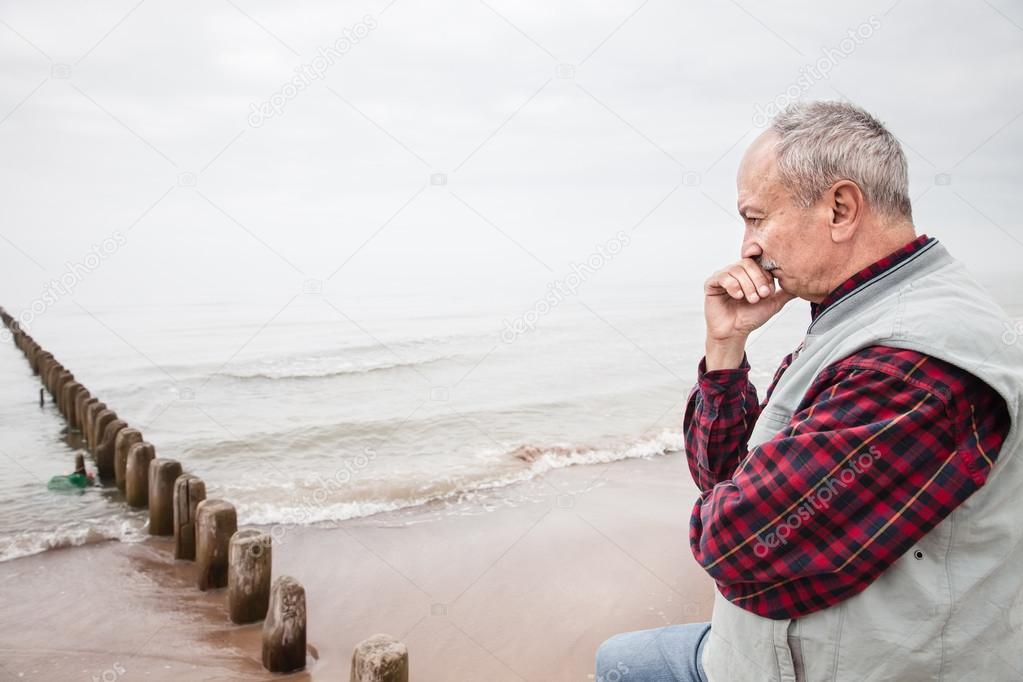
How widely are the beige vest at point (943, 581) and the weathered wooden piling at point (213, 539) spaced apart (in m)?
5.73

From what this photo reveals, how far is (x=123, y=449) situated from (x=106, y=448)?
1372mm

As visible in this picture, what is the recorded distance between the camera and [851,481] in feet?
5.04

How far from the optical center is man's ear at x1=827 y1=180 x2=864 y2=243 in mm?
1839

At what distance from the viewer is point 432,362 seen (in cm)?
2481

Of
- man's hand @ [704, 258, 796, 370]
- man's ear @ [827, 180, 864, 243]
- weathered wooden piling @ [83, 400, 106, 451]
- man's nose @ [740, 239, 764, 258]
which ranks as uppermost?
man's ear @ [827, 180, 864, 243]

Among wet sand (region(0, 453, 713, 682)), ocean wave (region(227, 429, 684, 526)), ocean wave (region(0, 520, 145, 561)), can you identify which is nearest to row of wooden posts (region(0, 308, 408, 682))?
wet sand (region(0, 453, 713, 682))

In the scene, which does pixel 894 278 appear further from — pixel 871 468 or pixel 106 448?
pixel 106 448

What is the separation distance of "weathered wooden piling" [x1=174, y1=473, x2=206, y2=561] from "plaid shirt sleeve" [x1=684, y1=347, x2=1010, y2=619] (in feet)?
21.8

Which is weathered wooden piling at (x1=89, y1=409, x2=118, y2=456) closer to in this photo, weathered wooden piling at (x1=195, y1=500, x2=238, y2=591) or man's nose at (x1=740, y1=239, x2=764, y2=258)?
weathered wooden piling at (x1=195, y1=500, x2=238, y2=591)

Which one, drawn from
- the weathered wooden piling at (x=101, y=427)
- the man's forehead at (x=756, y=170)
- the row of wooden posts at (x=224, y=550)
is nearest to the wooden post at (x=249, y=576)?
the row of wooden posts at (x=224, y=550)

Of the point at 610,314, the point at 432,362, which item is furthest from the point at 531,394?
the point at 610,314

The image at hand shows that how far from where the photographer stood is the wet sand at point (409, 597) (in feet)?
18.3

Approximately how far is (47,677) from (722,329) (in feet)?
19.0

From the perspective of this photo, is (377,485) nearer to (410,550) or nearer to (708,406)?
(410,550)
